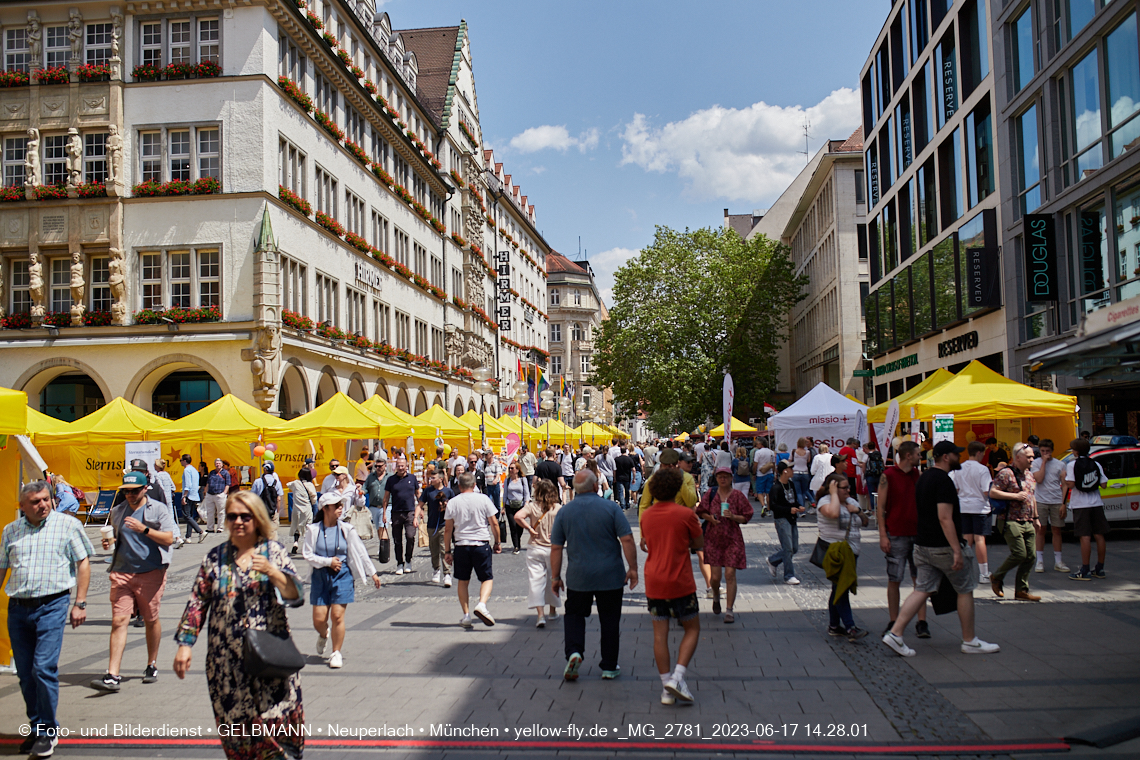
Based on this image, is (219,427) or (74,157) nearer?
(219,427)

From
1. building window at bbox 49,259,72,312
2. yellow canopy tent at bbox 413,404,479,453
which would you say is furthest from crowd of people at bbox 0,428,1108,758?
building window at bbox 49,259,72,312

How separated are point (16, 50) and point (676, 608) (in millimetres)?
31208

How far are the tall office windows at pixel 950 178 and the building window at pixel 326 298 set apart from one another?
70.7ft

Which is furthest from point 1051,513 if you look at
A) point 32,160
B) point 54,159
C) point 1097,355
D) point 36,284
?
point 32,160

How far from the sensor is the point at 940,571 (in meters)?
8.08

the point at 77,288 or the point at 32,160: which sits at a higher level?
the point at 32,160

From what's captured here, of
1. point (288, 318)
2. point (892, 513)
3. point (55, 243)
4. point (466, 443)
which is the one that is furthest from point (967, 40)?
point (55, 243)

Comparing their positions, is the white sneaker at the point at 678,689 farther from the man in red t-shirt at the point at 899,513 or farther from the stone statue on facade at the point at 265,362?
the stone statue on facade at the point at 265,362

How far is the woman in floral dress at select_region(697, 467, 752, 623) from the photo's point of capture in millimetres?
10047

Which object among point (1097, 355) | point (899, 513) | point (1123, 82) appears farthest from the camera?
point (1123, 82)

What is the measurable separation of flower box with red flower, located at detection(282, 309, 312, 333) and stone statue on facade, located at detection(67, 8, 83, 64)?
10.1 m

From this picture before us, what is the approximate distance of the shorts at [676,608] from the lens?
6789 millimetres

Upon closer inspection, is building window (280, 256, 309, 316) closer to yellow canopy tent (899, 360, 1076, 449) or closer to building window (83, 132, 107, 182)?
building window (83, 132, 107, 182)

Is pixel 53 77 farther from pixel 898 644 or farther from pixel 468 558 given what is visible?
pixel 898 644
